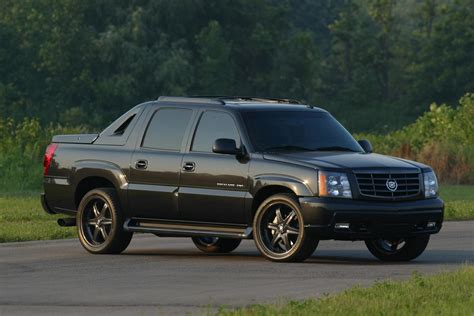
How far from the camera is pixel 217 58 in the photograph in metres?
83.3

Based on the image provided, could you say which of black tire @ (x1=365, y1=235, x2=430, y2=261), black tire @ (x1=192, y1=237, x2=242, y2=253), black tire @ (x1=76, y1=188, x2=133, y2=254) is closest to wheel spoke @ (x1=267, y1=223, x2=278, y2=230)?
black tire @ (x1=365, y1=235, x2=430, y2=261)

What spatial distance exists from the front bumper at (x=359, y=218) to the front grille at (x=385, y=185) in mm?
90

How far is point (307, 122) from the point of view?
18750 millimetres

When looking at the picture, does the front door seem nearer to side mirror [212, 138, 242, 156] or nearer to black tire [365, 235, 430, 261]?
side mirror [212, 138, 242, 156]

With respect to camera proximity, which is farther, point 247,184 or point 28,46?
point 28,46

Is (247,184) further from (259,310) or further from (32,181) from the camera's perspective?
(32,181)

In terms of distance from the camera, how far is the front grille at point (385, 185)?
1738 centimetres

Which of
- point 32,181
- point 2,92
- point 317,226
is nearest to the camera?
point 317,226

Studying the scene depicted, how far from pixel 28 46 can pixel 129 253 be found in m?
65.4

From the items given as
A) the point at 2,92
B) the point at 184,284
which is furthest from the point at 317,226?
the point at 2,92

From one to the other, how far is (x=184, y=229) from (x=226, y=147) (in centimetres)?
120

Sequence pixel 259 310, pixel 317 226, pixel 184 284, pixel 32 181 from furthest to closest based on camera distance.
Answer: pixel 32 181, pixel 317 226, pixel 184 284, pixel 259 310

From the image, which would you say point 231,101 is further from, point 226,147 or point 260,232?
point 260,232

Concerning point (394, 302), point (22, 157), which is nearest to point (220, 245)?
point (394, 302)
